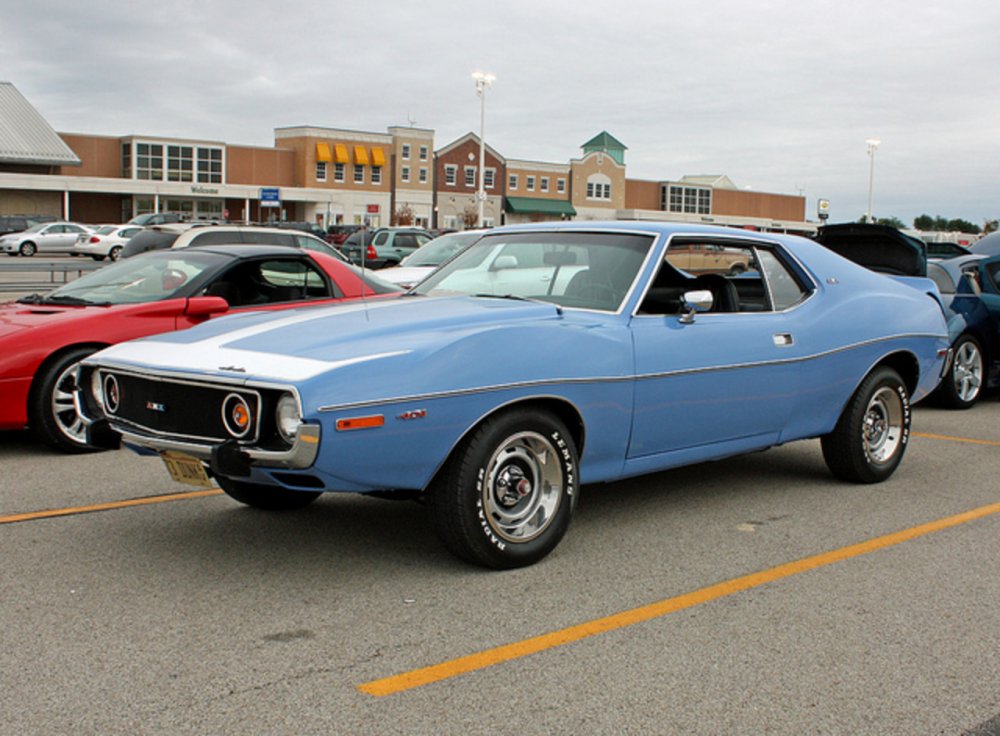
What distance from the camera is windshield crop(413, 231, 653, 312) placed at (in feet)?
18.1

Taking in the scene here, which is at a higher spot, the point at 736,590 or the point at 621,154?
the point at 621,154

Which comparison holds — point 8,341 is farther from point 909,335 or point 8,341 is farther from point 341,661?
point 909,335

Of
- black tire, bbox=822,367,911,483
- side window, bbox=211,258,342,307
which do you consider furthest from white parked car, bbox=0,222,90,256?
black tire, bbox=822,367,911,483

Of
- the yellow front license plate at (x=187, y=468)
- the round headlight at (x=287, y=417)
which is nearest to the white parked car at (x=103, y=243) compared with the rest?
the yellow front license plate at (x=187, y=468)

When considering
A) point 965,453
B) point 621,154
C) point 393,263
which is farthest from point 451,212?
point 965,453

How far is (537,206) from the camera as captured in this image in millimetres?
93750

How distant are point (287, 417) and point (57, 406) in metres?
3.71

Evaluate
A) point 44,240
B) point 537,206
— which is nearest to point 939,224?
point 537,206

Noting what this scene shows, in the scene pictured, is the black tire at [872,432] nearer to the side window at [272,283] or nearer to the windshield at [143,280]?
the side window at [272,283]

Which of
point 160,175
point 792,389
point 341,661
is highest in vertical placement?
point 160,175

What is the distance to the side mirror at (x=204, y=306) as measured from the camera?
25.8 feet

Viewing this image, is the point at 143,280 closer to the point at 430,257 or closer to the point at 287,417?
the point at 287,417

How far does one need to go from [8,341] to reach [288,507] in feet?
8.63

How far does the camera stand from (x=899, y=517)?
234 inches
